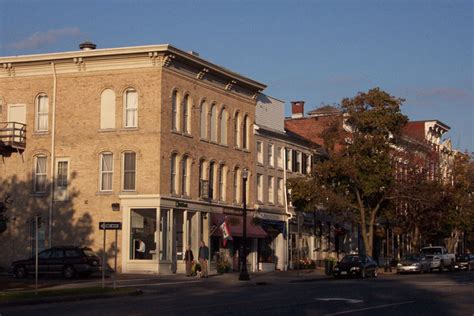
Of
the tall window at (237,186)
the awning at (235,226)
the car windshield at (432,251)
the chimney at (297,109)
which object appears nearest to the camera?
the awning at (235,226)

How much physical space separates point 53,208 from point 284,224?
1867cm

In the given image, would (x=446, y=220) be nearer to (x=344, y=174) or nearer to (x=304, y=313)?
(x=344, y=174)

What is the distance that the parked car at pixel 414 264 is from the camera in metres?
60.9

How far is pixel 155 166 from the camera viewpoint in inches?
1938

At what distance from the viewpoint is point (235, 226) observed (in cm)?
5666

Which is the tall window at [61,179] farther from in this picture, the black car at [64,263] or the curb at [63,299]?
the curb at [63,299]

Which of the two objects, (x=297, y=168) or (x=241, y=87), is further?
(x=297, y=168)

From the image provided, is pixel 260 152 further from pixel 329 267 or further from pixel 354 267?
pixel 354 267

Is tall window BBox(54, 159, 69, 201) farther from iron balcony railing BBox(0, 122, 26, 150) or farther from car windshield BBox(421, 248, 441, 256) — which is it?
car windshield BBox(421, 248, 441, 256)

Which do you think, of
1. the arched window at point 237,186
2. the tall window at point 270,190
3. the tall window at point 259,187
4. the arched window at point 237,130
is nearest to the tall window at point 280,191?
the tall window at point 270,190

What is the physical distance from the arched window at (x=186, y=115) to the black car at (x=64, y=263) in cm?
1059

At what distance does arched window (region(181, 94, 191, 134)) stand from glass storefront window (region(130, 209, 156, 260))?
5791 mm

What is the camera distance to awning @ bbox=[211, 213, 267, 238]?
54.4 meters

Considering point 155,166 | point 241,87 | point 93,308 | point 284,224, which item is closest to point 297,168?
point 284,224
